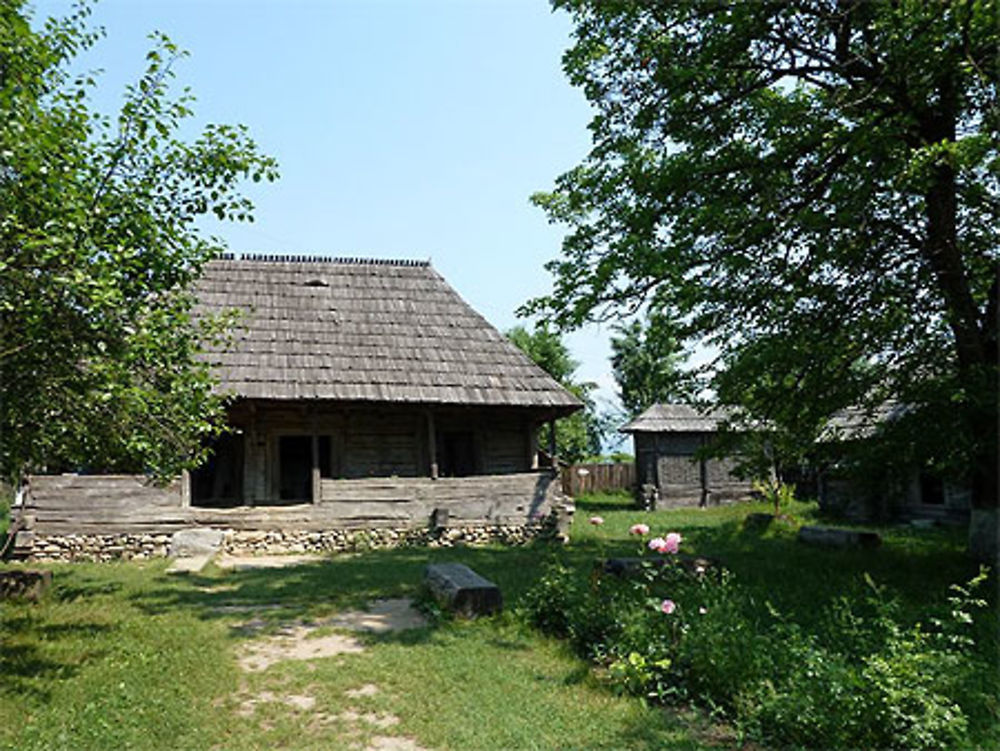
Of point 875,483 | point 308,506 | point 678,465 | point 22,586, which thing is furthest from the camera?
point 678,465

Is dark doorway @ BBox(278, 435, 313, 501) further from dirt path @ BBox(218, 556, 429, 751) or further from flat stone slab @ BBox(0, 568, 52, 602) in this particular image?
dirt path @ BBox(218, 556, 429, 751)

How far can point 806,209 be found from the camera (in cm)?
854

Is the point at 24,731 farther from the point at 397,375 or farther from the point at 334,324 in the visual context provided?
the point at 334,324

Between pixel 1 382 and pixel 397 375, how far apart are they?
34.3ft

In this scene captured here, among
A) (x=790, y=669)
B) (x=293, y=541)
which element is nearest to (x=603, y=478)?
(x=293, y=541)

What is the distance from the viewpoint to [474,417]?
17250 mm

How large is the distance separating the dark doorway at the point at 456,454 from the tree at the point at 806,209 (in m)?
9.03

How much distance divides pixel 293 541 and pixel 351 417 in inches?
130

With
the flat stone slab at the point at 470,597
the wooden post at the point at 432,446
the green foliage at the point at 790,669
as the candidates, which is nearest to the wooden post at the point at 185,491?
the wooden post at the point at 432,446

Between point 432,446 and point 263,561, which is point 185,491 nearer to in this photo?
point 263,561

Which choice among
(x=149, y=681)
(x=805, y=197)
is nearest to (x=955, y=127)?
(x=805, y=197)

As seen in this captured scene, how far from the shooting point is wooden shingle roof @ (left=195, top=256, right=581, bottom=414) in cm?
1516

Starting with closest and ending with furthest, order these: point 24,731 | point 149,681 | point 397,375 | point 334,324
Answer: point 24,731 → point 149,681 → point 397,375 → point 334,324

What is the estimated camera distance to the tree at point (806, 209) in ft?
26.9
